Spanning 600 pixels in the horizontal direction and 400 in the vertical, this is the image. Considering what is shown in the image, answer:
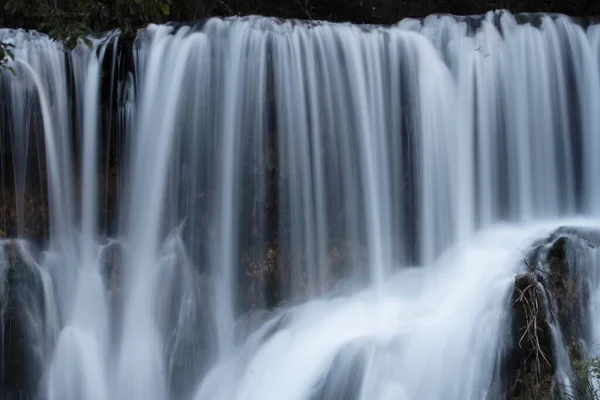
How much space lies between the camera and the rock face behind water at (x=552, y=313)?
6285mm

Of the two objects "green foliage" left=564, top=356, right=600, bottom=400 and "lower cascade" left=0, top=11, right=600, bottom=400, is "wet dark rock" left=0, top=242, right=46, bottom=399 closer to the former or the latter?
"lower cascade" left=0, top=11, right=600, bottom=400

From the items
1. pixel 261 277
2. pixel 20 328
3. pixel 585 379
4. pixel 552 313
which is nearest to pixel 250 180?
pixel 261 277

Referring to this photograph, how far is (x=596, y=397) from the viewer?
6.07m

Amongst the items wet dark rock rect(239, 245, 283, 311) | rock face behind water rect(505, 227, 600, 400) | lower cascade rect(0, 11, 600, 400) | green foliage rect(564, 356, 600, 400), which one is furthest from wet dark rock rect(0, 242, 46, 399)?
green foliage rect(564, 356, 600, 400)

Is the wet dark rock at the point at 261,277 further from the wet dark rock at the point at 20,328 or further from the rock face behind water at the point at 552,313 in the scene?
the rock face behind water at the point at 552,313

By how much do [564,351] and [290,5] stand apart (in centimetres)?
598

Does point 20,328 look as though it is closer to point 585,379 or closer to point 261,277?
point 261,277

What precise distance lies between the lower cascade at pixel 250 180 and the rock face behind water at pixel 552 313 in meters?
0.94

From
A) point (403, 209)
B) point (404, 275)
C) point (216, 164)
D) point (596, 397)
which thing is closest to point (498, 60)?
point (403, 209)

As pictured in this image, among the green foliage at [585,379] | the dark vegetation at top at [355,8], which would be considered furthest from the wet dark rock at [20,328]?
the green foliage at [585,379]

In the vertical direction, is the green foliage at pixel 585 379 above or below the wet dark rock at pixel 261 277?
below

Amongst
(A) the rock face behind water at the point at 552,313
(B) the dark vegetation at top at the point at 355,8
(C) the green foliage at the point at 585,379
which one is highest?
(B) the dark vegetation at top at the point at 355,8

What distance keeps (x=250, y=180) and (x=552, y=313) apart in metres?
3.33

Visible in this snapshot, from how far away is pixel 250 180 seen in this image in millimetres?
8578
